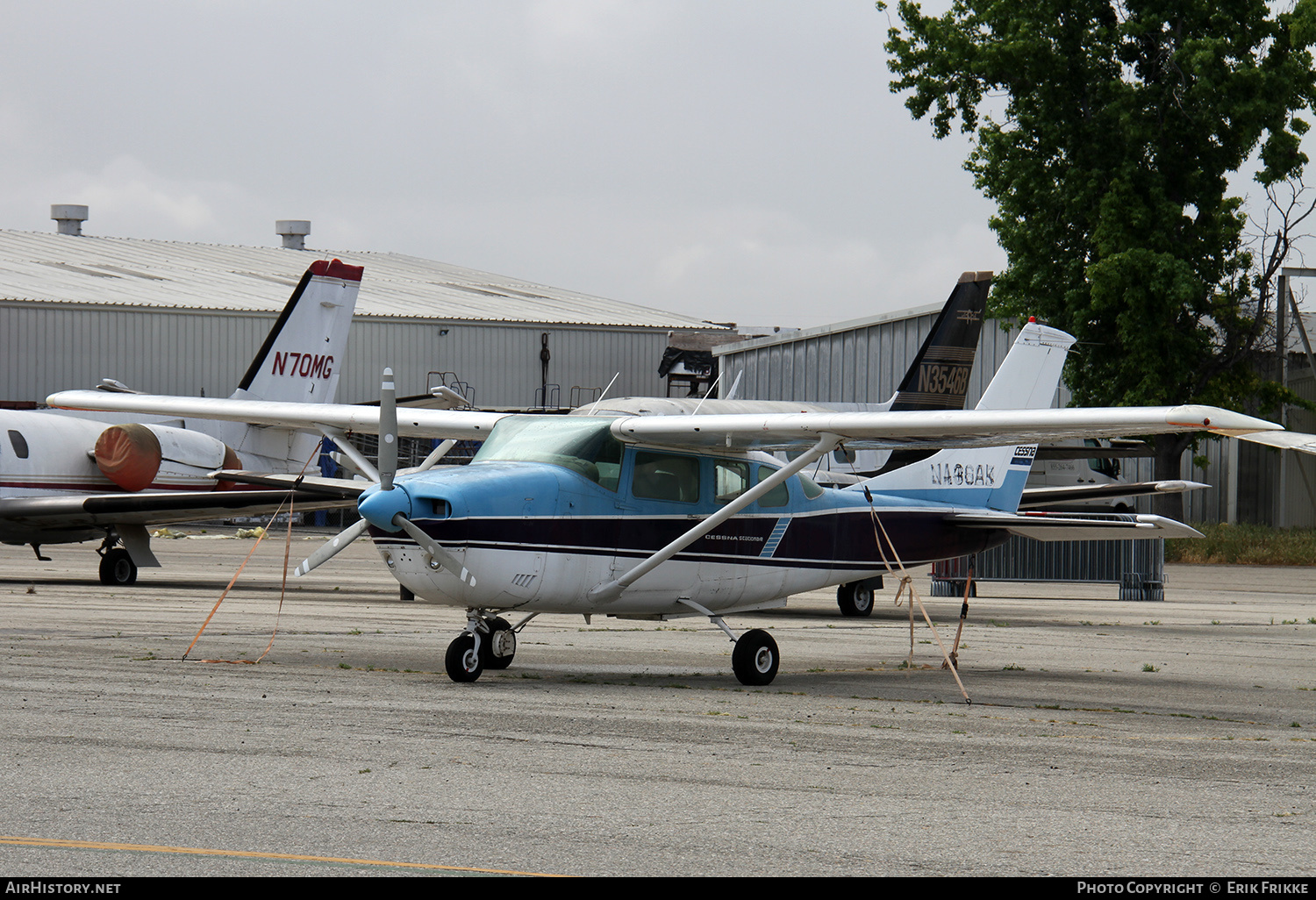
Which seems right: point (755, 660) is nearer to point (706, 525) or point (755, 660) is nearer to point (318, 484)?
point (706, 525)

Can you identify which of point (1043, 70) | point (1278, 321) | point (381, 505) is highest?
point (1043, 70)

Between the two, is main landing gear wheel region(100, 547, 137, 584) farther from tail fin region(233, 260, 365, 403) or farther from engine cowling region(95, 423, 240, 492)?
tail fin region(233, 260, 365, 403)

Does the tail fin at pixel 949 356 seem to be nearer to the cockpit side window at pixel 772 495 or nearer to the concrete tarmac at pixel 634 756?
the concrete tarmac at pixel 634 756

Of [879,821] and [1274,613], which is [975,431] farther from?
[1274,613]

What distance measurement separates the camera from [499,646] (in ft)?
35.5

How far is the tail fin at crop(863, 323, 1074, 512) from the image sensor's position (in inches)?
580

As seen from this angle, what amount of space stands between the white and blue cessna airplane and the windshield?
0.02 m

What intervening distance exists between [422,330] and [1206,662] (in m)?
37.0

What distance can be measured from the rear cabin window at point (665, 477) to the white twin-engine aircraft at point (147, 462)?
27.4ft

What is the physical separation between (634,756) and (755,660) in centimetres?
347

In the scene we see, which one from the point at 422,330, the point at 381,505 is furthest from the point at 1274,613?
the point at 422,330

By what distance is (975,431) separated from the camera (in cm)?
1044

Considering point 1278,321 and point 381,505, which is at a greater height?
point 1278,321

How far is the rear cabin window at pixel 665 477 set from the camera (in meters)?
11.0
